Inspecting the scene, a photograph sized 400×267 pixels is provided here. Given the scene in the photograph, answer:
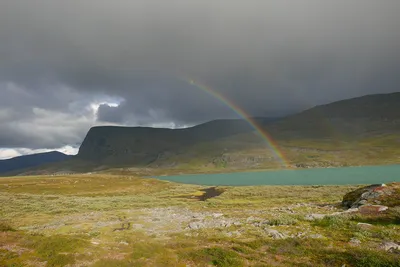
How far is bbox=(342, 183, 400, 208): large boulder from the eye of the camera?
34250mm

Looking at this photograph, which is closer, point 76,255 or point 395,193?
point 76,255

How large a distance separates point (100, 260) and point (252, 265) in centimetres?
931

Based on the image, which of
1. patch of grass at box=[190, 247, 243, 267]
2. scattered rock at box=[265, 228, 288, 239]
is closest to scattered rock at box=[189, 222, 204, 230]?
scattered rock at box=[265, 228, 288, 239]

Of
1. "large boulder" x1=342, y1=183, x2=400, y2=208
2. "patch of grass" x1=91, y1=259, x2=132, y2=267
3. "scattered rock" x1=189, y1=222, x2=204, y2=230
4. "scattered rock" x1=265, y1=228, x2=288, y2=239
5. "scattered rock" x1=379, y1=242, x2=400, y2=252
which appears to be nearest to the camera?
"patch of grass" x1=91, y1=259, x2=132, y2=267

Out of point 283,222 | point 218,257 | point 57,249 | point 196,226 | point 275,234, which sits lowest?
point 196,226

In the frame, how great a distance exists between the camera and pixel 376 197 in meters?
36.0

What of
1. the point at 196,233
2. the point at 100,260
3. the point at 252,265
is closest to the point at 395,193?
the point at 196,233

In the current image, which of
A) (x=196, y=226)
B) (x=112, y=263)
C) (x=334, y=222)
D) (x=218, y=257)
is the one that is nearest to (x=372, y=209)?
(x=334, y=222)

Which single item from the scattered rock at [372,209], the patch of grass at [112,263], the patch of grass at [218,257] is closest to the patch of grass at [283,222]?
the scattered rock at [372,209]

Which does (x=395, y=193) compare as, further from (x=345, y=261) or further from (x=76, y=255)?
(x=76, y=255)

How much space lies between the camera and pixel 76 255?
17.6m

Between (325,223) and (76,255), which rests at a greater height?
(76,255)

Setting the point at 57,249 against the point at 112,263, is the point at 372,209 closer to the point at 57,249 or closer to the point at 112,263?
the point at 112,263

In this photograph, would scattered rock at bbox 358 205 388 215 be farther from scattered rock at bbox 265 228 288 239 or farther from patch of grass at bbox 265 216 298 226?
scattered rock at bbox 265 228 288 239
